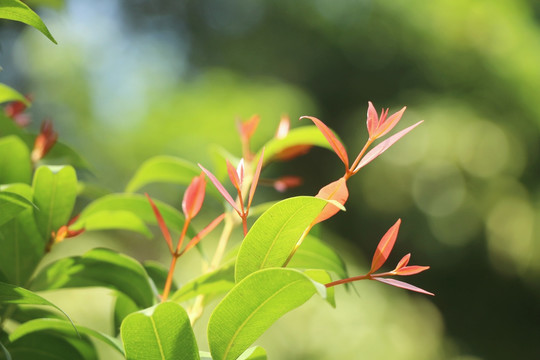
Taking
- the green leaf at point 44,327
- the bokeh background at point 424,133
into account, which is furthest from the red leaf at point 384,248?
the bokeh background at point 424,133

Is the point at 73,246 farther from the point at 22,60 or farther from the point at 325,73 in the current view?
the point at 325,73

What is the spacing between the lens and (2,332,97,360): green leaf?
0.97ft

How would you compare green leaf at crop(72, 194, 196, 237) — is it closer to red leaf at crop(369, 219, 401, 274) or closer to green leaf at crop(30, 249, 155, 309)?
green leaf at crop(30, 249, 155, 309)

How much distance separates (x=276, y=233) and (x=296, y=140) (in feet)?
0.60

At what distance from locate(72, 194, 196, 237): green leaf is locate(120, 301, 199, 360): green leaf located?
0.12 m

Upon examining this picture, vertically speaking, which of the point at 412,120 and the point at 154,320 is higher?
the point at 154,320

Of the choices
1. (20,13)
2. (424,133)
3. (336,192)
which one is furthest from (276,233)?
(424,133)

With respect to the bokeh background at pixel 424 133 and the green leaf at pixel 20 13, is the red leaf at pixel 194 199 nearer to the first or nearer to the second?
the green leaf at pixel 20 13

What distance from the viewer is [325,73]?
15.7ft

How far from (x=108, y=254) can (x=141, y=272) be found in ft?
0.07

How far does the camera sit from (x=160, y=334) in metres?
0.20

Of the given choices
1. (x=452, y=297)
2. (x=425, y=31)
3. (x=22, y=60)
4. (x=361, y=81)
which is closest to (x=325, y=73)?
(x=361, y=81)

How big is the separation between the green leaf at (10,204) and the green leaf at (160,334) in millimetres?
69

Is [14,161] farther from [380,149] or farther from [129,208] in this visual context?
[380,149]
